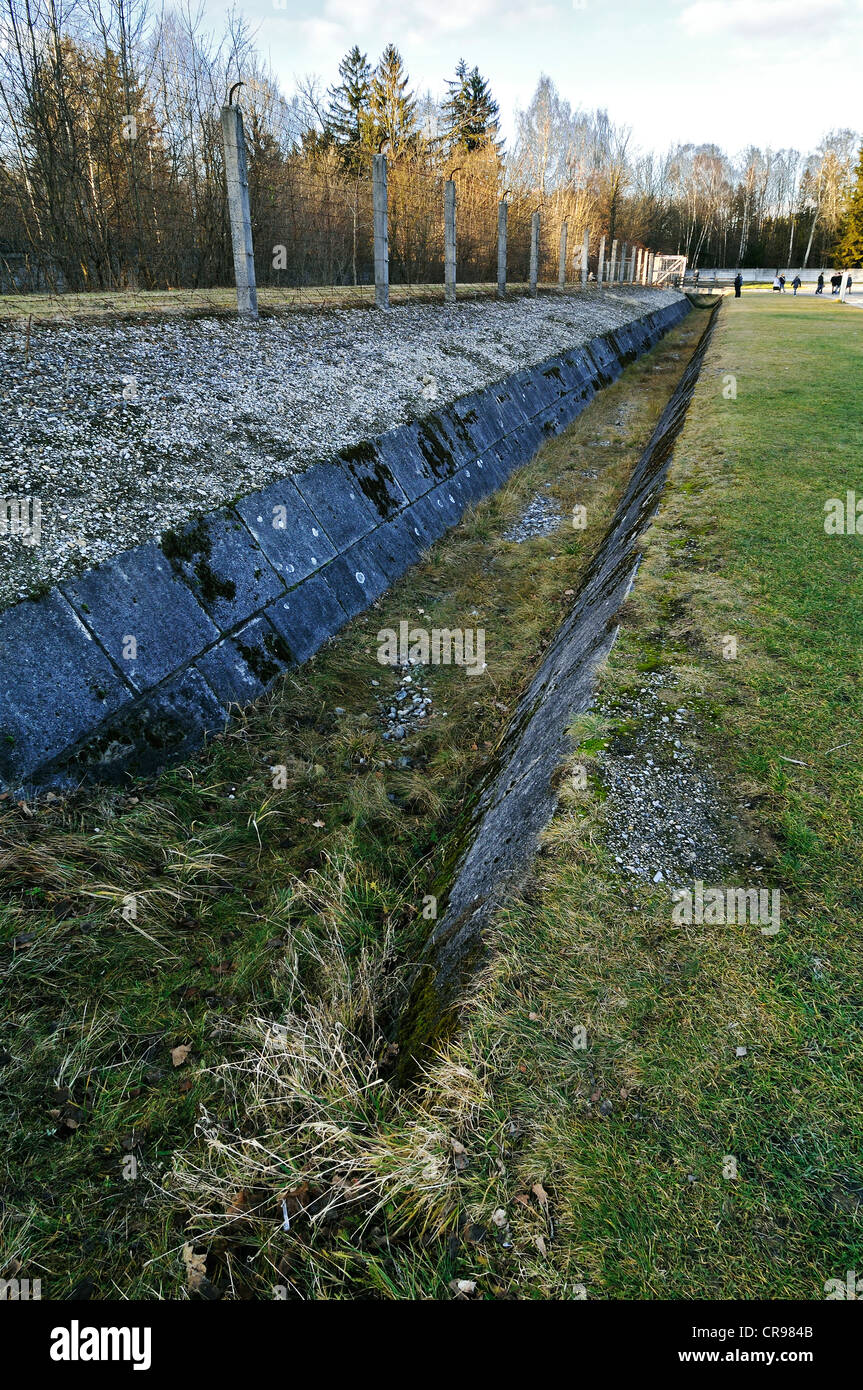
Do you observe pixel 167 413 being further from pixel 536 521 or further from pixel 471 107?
pixel 471 107

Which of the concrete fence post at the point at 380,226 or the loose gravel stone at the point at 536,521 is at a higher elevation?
the concrete fence post at the point at 380,226

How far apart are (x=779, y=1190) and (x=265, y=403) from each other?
6450mm

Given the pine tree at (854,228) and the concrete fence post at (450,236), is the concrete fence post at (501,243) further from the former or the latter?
the pine tree at (854,228)

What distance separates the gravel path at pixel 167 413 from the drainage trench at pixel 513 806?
2.58 meters

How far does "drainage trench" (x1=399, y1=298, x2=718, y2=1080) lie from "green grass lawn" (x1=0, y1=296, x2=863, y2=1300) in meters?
0.13

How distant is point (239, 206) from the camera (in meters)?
7.25

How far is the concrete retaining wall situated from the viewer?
3.57 metres

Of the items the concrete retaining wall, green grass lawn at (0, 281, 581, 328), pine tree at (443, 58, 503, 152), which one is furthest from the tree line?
pine tree at (443, 58, 503, 152)

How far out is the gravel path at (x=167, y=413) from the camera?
4188 mm

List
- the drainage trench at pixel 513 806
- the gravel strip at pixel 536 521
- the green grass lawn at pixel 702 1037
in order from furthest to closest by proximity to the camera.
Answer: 1. the gravel strip at pixel 536 521
2. the drainage trench at pixel 513 806
3. the green grass lawn at pixel 702 1037
